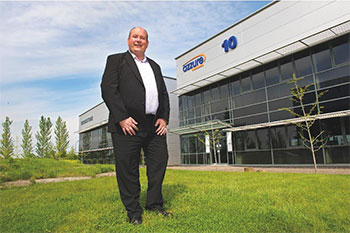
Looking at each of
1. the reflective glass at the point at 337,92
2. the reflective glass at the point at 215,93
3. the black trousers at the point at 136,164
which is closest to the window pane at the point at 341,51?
the reflective glass at the point at 337,92

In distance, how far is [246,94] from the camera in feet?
51.4

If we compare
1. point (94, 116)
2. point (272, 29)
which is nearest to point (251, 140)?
point (272, 29)

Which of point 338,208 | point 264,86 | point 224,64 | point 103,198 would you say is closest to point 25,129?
A: point 224,64

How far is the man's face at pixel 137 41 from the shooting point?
2.66 m

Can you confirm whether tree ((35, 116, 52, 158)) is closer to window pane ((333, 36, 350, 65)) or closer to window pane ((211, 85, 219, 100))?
window pane ((211, 85, 219, 100))

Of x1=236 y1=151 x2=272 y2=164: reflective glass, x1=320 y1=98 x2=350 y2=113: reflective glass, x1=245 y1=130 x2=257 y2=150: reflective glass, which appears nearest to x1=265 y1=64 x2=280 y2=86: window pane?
x1=320 y1=98 x2=350 y2=113: reflective glass

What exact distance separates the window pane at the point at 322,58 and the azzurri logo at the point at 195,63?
863 cm

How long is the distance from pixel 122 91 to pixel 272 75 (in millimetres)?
13566

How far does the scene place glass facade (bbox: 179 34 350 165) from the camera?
11.0m

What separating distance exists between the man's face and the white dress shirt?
83 mm

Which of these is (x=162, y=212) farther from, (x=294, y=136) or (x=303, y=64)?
(x=303, y=64)

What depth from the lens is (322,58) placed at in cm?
1184

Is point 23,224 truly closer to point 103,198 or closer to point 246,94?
point 103,198

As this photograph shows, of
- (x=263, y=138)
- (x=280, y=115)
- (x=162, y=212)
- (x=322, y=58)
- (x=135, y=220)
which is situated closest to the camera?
(x=135, y=220)
